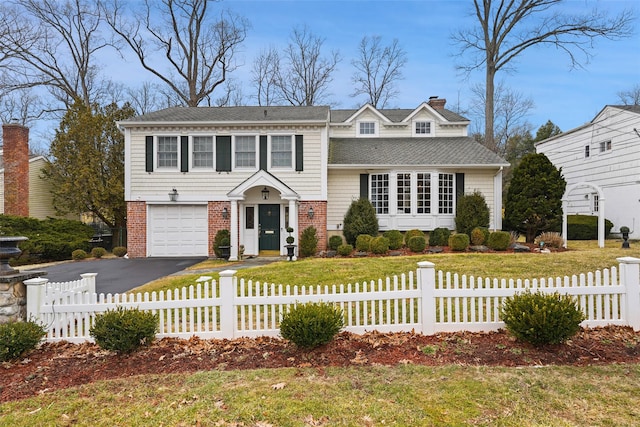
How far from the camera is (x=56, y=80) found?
22766 millimetres

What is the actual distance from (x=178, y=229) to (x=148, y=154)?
3.21 meters

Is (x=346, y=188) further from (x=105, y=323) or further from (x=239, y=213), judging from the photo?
(x=105, y=323)

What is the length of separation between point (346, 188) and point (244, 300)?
10.5 metres

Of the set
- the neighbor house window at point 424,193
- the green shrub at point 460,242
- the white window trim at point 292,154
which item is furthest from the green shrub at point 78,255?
the green shrub at point 460,242

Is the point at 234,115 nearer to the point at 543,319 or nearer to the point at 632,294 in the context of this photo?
the point at 543,319

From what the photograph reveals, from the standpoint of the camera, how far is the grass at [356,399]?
2904 mm

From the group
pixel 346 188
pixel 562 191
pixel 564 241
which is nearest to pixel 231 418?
pixel 346 188

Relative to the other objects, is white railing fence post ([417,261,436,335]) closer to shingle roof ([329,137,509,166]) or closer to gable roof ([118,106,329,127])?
gable roof ([118,106,329,127])

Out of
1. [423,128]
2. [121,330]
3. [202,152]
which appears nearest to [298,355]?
[121,330]

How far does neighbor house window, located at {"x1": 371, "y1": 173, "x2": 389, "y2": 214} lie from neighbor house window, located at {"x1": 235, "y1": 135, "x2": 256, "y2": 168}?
16.5 feet

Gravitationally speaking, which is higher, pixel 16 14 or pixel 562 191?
pixel 16 14

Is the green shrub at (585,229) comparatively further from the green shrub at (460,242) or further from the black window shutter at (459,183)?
the green shrub at (460,242)

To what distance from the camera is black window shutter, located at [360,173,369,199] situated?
14.7 metres

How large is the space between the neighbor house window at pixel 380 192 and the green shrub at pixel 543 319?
10391mm
